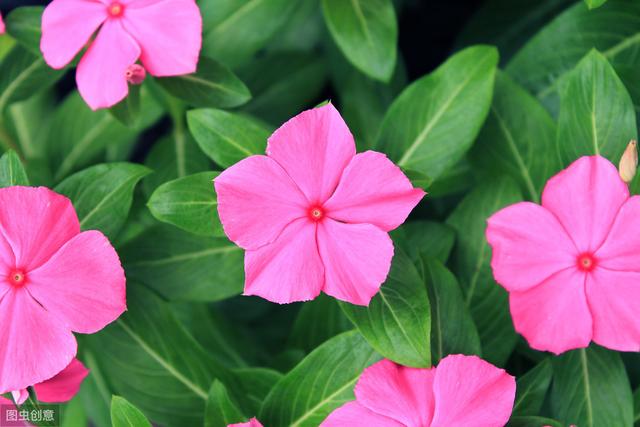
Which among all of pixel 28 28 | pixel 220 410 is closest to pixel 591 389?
pixel 220 410

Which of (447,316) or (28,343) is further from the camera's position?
(447,316)

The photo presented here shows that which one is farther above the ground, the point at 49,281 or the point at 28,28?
the point at 28,28

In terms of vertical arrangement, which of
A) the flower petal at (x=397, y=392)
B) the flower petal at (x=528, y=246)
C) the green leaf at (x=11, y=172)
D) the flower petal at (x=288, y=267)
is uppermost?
the flower petal at (x=528, y=246)

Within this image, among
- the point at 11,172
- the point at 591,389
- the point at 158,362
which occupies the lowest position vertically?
the point at 158,362

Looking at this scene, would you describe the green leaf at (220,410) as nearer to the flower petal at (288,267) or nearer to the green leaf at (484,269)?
the flower petal at (288,267)

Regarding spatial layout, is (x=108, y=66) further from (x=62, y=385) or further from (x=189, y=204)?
(x=62, y=385)

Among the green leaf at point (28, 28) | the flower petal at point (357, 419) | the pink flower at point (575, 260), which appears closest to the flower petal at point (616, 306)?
the pink flower at point (575, 260)
